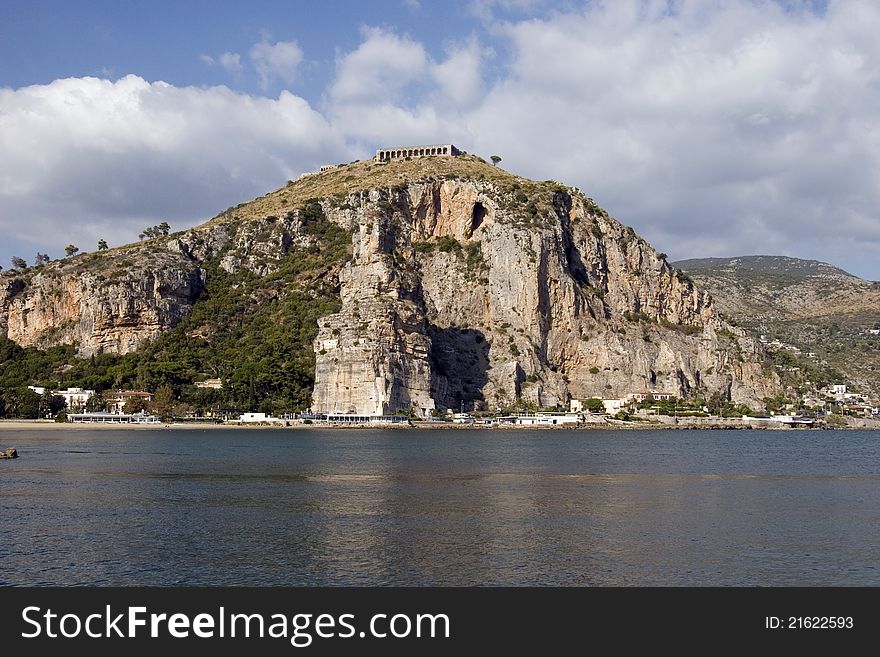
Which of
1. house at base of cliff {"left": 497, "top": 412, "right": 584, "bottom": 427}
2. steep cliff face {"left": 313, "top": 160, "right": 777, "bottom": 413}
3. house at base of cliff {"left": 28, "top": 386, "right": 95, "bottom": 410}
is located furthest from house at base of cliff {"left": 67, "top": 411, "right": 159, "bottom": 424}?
house at base of cliff {"left": 497, "top": 412, "right": 584, "bottom": 427}

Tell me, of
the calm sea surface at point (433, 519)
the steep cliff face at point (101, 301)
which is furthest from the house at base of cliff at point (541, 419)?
the steep cliff face at point (101, 301)

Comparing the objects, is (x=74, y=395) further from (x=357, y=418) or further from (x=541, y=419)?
(x=541, y=419)

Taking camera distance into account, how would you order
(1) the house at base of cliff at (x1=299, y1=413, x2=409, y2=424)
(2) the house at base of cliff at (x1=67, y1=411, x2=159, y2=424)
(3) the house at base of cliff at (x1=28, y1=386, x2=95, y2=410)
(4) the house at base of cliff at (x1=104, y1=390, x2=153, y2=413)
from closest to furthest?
(1) the house at base of cliff at (x1=299, y1=413, x2=409, y2=424) → (2) the house at base of cliff at (x1=67, y1=411, x2=159, y2=424) → (4) the house at base of cliff at (x1=104, y1=390, x2=153, y2=413) → (3) the house at base of cliff at (x1=28, y1=386, x2=95, y2=410)

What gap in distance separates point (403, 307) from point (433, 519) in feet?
300

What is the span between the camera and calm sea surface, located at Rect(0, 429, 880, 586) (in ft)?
88.3

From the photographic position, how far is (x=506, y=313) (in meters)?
139

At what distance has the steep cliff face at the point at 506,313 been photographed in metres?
125

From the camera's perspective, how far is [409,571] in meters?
26.7

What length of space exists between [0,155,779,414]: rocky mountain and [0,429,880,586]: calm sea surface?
55.1 metres

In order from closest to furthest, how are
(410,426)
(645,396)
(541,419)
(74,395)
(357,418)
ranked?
(410,426) → (357,418) → (541,419) → (74,395) → (645,396)
